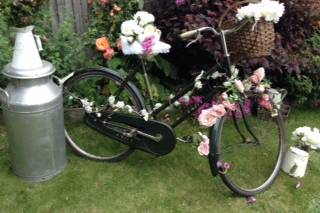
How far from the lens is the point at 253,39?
321cm

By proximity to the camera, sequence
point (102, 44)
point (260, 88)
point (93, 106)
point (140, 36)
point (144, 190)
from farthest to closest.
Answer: point (102, 44)
point (93, 106)
point (144, 190)
point (140, 36)
point (260, 88)

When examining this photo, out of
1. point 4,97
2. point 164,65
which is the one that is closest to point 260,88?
point 164,65

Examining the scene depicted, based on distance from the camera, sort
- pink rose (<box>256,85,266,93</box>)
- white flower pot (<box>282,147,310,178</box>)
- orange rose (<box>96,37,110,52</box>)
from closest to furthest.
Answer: pink rose (<box>256,85,266,93</box>) < white flower pot (<box>282,147,310,178</box>) < orange rose (<box>96,37,110,52</box>)

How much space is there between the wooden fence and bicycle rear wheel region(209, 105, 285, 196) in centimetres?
187

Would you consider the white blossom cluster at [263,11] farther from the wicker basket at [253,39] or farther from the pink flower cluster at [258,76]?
the pink flower cluster at [258,76]

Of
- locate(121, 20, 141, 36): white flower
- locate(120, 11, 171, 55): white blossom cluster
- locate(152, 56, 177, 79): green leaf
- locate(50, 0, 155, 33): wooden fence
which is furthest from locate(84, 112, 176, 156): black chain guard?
locate(50, 0, 155, 33): wooden fence

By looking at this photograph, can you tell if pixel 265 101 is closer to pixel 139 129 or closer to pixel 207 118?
pixel 207 118

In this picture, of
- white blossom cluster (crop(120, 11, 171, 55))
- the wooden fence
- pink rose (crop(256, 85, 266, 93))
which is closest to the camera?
pink rose (crop(256, 85, 266, 93))

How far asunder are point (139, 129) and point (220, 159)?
2.61 feet

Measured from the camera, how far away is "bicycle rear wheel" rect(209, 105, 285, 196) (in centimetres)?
358

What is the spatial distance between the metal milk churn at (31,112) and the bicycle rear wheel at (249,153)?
4.35 feet

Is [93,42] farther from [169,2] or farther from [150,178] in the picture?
[150,178]

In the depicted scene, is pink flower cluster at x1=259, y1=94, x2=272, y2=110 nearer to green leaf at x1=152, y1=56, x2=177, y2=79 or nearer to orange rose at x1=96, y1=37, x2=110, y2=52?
green leaf at x1=152, y1=56, x2=177, y2=79

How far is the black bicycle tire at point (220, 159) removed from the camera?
11.5 ft
